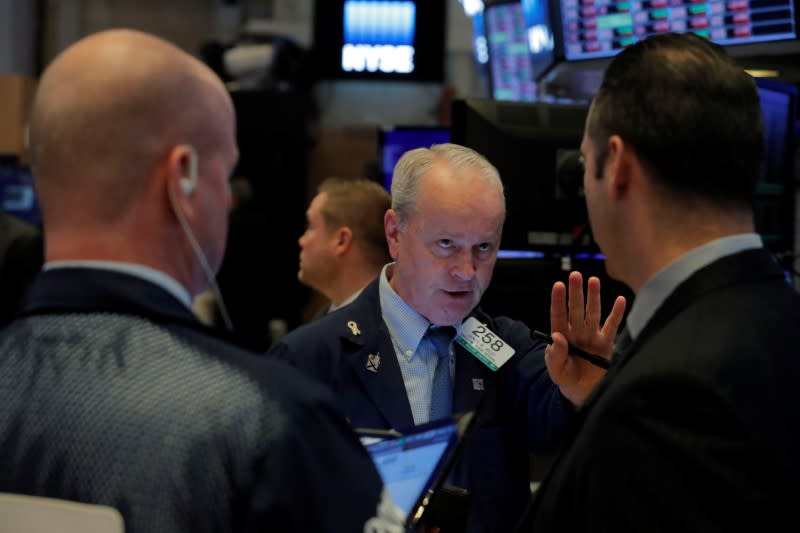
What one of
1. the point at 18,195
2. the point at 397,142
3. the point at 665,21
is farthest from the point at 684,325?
the point at 18,195

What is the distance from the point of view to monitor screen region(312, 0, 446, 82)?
7.44 metres

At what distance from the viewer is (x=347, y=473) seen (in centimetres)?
115

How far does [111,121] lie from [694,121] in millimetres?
740

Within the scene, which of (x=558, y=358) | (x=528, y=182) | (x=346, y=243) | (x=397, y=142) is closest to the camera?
(x=558, y=358)

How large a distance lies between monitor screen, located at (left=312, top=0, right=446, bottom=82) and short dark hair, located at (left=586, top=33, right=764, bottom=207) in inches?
246

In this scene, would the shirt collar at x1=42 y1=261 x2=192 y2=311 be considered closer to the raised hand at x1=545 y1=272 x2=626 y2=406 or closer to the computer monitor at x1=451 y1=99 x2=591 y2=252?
the raised hand at x1=545 y1=272 x2=626 y2=406

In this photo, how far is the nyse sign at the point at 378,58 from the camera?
759 centimetres

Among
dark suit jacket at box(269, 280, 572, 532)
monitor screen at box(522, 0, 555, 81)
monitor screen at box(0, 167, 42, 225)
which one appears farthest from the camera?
monitor screen at box(0, 167, 42, 225)

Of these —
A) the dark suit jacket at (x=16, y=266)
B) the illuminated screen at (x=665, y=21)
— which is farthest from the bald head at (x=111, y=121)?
the illuminated screen at (x=665, y=21)

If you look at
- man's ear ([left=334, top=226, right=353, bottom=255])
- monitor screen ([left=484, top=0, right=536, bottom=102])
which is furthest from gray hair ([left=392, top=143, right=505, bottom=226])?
monitor screen ([left=484, top=0, right=536, bottom=102])

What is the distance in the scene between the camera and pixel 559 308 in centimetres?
200

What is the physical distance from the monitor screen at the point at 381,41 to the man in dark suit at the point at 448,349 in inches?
212

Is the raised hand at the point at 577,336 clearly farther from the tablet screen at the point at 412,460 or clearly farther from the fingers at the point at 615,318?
the tablet screen at the point at 412,460

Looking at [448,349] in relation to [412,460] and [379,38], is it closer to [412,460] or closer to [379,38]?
[412,460]
